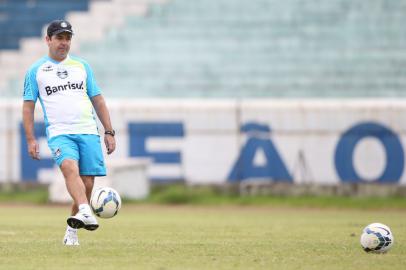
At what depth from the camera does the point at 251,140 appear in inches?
875

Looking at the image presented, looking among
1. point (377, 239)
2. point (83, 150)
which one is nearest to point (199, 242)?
point (83, 150)

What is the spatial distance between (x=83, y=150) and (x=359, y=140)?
11994mm

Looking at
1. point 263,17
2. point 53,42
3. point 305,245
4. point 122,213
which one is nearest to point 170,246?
point 305,245

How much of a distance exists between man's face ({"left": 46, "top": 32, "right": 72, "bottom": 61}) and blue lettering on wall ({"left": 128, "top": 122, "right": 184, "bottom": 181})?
38.8 ft

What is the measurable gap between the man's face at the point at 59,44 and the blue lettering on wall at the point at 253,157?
38.7 ft

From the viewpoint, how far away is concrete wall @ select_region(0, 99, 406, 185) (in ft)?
71.5

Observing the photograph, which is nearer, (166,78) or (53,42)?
(53,42)

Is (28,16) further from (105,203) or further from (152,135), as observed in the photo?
(105,203)

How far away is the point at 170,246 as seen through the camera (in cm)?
1088

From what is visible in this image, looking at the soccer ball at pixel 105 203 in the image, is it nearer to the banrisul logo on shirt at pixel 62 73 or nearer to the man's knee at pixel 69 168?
the man's knee at pixel 69 168

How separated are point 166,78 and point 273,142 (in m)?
4.43

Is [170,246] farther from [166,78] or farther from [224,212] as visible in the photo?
[166,78]

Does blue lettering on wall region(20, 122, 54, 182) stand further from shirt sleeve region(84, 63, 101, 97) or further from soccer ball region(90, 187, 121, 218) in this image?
soccer ball region(90, 187, 121, 218)

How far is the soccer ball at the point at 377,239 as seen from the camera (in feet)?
33.0
